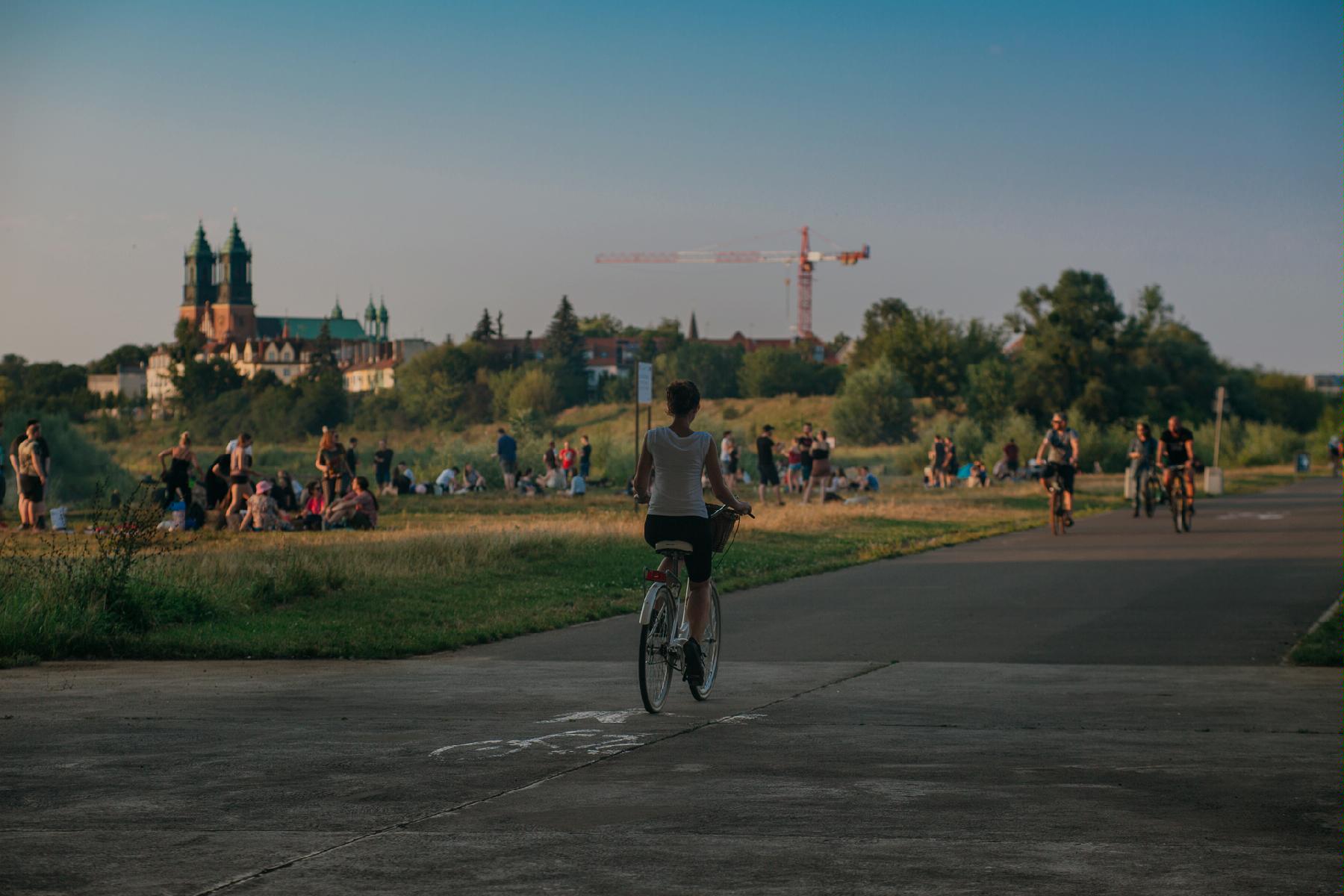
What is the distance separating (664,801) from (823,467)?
2933 centimetres

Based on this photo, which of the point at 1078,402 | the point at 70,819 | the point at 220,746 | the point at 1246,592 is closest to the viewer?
the point at 70,819

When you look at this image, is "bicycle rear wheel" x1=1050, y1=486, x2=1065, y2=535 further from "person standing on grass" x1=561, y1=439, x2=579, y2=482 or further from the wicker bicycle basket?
"person standing on grass" x1=561, y1=439, x2=579, y2=482

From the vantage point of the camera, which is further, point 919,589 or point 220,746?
point 919,589

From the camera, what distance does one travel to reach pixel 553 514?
3123 cm

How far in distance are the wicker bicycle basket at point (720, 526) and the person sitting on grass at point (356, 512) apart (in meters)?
17.5

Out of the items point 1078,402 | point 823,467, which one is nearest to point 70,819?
point 823,467

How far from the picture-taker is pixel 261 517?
2641 cm

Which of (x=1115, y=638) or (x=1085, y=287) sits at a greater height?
(x=1085, y=287)

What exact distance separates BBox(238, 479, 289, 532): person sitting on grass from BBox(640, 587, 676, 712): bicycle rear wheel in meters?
18.1

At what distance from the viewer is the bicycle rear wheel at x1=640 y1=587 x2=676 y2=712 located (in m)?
8.82

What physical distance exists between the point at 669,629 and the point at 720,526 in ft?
2.24

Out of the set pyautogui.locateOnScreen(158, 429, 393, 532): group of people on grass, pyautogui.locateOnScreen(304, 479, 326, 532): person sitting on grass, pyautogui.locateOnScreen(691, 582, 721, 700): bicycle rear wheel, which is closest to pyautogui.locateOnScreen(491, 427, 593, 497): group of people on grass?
pyautogui.locateOnScreen(304, 479, 326, 532): person sitting on grass

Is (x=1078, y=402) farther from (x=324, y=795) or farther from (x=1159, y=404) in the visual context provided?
(x=324, y=795)

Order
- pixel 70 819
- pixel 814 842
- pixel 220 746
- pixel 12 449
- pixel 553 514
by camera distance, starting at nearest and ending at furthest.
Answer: pixel 814 842
pixel 70 819
pixel 220 746
pixel 553 514
pixel 12 449
